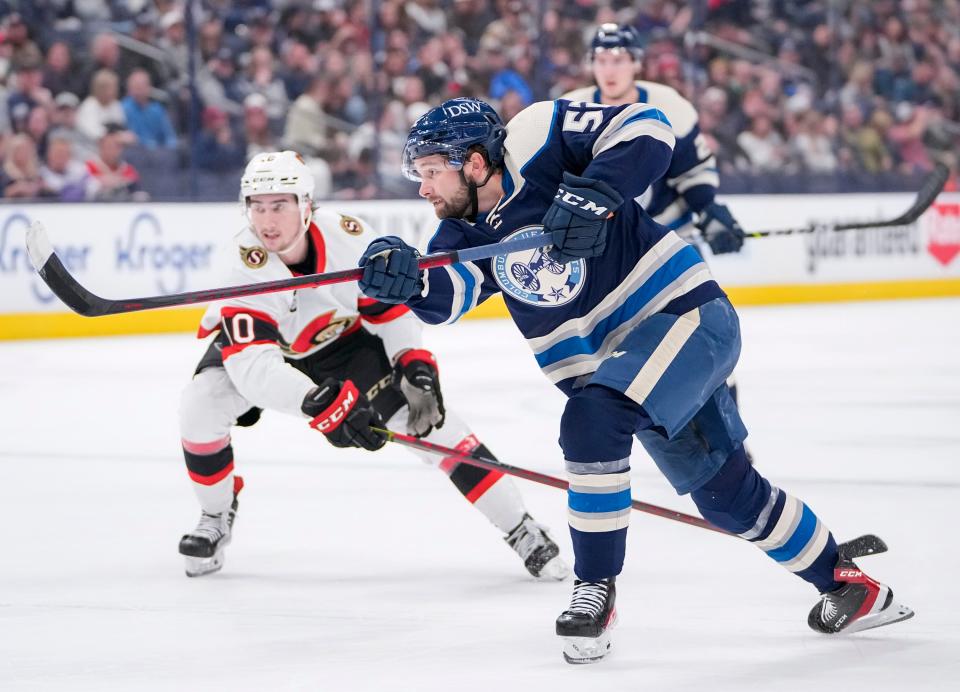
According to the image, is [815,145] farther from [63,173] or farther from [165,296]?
[165,296]

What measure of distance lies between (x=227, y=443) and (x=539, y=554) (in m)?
0.75

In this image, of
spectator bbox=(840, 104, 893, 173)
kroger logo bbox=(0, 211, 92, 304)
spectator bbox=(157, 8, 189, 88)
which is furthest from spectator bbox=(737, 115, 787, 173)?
kroger logo bbox=(0, 211, 92, 304)

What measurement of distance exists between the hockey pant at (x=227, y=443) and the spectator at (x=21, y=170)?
521 cm

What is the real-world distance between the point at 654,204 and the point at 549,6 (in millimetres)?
6242

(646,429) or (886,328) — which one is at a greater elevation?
(646,429)

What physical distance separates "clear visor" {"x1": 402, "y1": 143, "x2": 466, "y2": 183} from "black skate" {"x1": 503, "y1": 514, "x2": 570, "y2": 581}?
0.95 m

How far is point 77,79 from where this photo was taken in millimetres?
8320

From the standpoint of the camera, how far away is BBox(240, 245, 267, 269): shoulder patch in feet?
10.2

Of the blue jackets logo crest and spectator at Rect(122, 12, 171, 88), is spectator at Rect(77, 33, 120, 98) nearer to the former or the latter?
spectator at Rect(122, 12, 171, 88)

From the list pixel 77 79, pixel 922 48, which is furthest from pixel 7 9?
pixel 922 48

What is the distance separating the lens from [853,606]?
101 inches

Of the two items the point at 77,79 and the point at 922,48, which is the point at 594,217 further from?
the point at 922,48

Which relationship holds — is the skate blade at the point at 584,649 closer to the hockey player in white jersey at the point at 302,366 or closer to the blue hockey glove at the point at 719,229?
the hockey player in white jersey at the point at 302,366

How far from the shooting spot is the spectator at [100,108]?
8.32 metres
